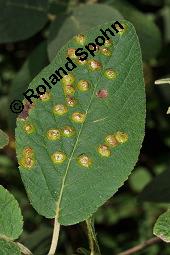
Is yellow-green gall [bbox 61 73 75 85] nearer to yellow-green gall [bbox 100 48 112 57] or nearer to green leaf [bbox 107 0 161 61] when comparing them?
yellow-green gall [bbox 100 48 112 57]

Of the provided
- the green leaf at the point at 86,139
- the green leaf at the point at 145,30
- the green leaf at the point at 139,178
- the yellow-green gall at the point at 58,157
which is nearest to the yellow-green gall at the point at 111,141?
the green leaf at the point at 86,139

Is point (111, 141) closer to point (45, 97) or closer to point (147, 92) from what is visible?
point (45, 97)

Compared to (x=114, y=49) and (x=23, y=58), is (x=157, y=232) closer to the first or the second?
(x=114, y=49)

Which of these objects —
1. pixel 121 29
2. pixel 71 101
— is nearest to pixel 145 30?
pixel 121 29

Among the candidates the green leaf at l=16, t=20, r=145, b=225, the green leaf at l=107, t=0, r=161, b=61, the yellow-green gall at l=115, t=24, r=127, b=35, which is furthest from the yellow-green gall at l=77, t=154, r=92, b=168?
the green leaf at l=107, t=0, r=161, b=61

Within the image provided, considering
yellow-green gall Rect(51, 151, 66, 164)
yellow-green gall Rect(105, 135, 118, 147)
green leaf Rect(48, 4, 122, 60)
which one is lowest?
green leaf Rect(48, 4, 122, 60)

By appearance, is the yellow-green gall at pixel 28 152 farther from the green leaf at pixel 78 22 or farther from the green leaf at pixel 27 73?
the green leaf at pixel 27 73
